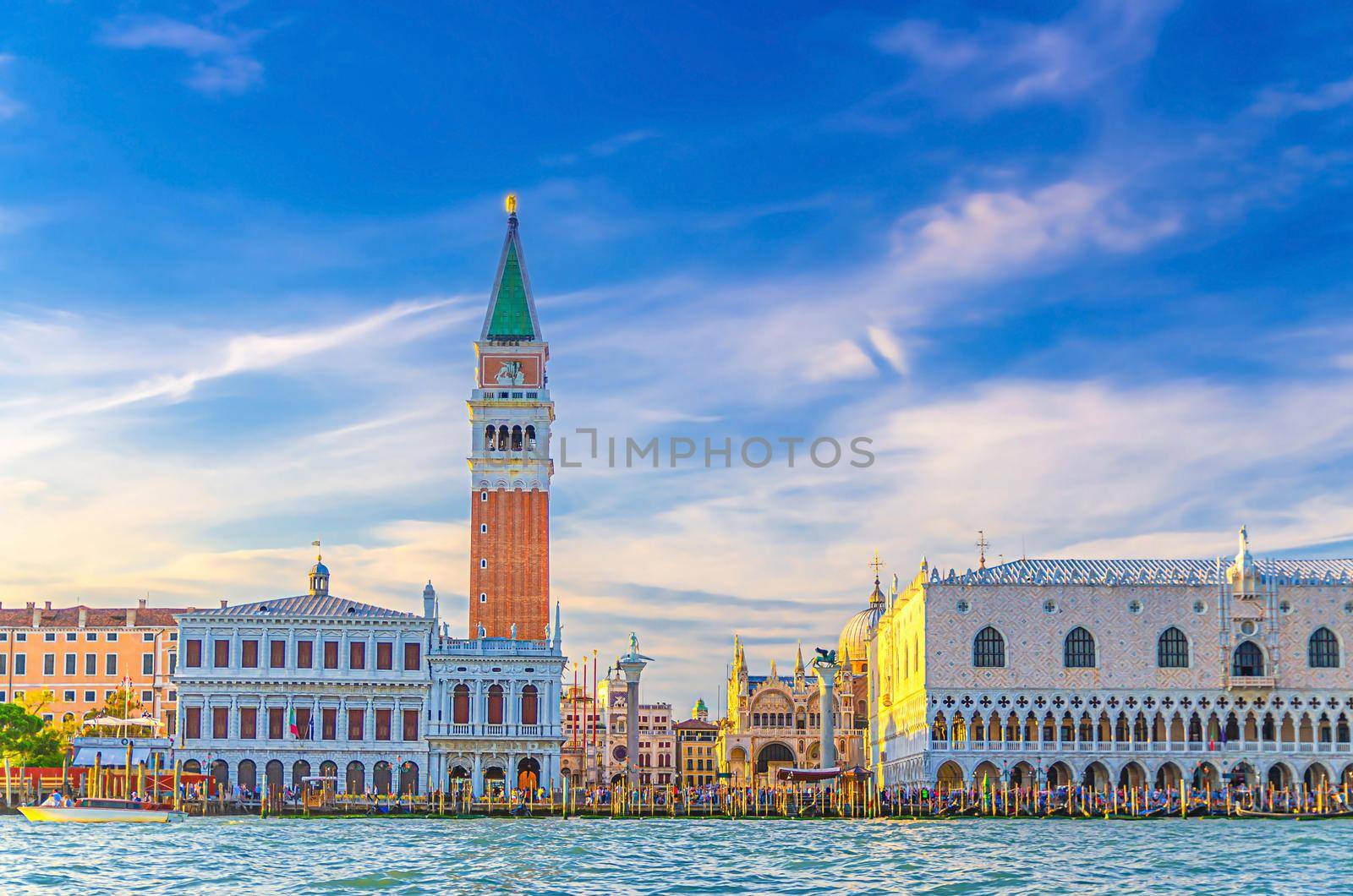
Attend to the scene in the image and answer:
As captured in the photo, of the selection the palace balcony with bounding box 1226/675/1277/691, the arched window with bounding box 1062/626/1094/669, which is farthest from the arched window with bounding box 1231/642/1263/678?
the arched window with bounding box 1062/626/1094/669

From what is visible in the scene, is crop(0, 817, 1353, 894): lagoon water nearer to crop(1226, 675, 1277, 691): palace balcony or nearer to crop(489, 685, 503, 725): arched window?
crop(1226, 675, 1277, 691): palace balcony

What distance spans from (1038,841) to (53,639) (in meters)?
55.7

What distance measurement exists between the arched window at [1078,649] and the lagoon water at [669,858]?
13315 millimetres

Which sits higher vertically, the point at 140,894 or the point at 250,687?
the point at 250,687

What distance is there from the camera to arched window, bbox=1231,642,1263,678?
67.7m

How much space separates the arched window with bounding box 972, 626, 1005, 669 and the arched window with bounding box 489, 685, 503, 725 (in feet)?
62.3

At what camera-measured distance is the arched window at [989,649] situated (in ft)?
223

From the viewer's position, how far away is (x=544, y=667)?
68625 mm

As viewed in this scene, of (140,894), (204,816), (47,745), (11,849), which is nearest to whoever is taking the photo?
(140,894)

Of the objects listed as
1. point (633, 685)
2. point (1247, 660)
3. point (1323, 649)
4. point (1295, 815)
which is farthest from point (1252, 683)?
point (633, 685)

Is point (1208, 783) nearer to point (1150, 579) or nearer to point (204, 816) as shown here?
point (1150, 579)

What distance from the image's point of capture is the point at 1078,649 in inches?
2682

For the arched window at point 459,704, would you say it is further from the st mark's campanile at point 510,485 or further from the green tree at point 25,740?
the green tree at point 25,740

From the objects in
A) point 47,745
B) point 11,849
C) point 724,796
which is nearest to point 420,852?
point 11,849
